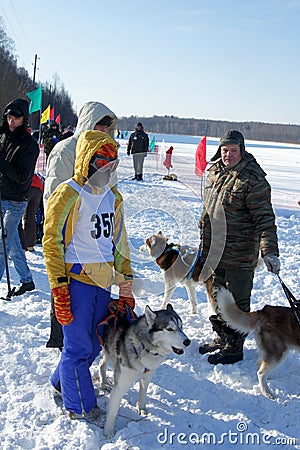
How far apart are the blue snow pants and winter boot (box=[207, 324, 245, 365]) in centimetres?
142

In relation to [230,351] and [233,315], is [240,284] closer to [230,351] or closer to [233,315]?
[233,315]

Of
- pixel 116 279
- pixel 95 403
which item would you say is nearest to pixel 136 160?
pixel 116 279

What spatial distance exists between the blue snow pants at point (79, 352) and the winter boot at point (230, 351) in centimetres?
142

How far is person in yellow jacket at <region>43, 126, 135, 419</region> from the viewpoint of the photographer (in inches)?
110

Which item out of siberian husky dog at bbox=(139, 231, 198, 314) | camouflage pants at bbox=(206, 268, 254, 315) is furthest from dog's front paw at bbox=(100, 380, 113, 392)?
siberian husky dog at bbox=(139, 231, 198, 314)

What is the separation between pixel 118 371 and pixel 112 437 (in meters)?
0.43

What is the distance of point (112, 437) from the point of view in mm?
2865

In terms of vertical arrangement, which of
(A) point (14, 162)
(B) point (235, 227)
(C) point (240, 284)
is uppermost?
(A) point (14, 162)

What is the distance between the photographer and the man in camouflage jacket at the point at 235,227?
3.67m

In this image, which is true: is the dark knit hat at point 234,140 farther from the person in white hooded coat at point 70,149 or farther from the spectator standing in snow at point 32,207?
the spectator standing in snow at point 32,207

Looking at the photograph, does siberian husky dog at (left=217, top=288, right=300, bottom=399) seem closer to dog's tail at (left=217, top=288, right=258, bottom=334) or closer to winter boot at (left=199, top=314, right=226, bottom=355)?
dog's tail at (left=217, top=288, right=258, bottom=334)

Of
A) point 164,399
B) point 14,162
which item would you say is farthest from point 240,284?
point 14,162

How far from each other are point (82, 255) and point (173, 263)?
100 inches

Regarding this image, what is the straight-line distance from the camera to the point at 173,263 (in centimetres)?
535
